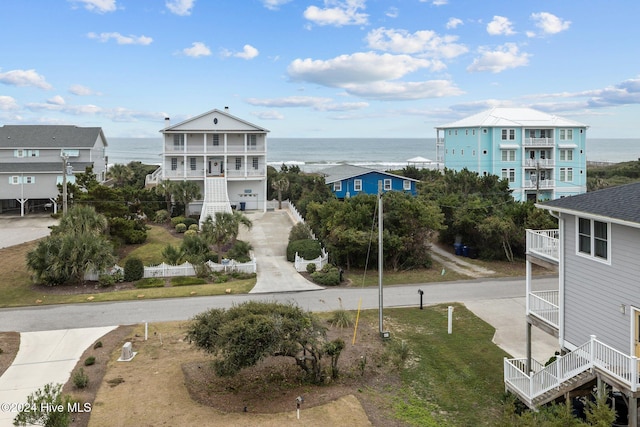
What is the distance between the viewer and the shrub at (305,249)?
3067 centimetres

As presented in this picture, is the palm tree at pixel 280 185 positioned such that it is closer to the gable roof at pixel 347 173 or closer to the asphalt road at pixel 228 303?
the gable roof at pixel 347 173

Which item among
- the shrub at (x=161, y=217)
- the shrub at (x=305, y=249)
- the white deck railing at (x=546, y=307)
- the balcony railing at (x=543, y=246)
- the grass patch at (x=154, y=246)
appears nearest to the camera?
the white deck railing at (x=546, y=307)

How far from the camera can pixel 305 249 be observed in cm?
3095

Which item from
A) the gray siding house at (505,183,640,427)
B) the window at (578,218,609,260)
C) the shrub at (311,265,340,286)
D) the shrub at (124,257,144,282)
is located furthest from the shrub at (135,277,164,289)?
the window at (578,218,609,260)

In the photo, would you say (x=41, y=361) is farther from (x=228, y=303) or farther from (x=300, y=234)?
(x=300, y=234)

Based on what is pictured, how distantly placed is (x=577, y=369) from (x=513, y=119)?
148ft

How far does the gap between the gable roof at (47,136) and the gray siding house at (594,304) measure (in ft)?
157

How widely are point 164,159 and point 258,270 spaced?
24.5m

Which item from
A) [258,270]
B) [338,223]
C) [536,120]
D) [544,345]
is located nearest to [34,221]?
[258,270]

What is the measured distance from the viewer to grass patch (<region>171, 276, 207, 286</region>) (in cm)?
2700

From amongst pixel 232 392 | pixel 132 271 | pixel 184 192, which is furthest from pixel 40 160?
pixel 232 392

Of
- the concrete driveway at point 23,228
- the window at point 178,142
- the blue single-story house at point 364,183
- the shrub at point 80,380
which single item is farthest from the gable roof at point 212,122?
the shrub at point 80,380

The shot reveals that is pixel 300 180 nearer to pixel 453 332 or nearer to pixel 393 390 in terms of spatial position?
pixel 453 332

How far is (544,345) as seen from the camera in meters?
18.0
